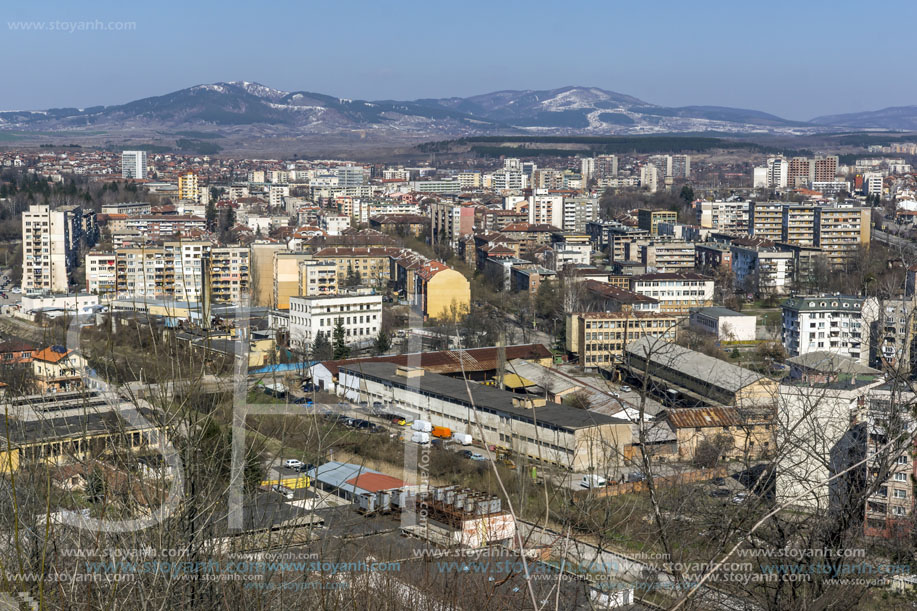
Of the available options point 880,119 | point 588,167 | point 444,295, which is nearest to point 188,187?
point 444,295

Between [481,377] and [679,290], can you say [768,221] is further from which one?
[481,377]

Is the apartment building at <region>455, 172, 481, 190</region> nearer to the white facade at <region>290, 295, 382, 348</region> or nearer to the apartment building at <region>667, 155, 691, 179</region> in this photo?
the apartment building at <region>667, 155, 691, 179</region>

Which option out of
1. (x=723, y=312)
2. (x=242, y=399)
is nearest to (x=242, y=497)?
(x=242, y=399)

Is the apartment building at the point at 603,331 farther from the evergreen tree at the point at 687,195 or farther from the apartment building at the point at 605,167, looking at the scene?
the apartment building at the point at 605,167

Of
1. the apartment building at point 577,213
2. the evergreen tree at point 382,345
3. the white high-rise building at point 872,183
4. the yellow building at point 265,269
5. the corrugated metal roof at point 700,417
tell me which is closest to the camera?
the corrugated metal roof at point 700,417

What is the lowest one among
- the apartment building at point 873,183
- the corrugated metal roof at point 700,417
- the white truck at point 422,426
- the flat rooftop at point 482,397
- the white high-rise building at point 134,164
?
the white truck at point 422,426

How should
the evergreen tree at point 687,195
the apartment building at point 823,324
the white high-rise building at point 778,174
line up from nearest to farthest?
1. the apartment building at point 823,324
2. the evergreen tree at point 687,195
3. the white high-rise building at point 778,174

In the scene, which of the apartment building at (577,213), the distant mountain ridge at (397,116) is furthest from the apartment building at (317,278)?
the distant mountain ridge at (397,116)
